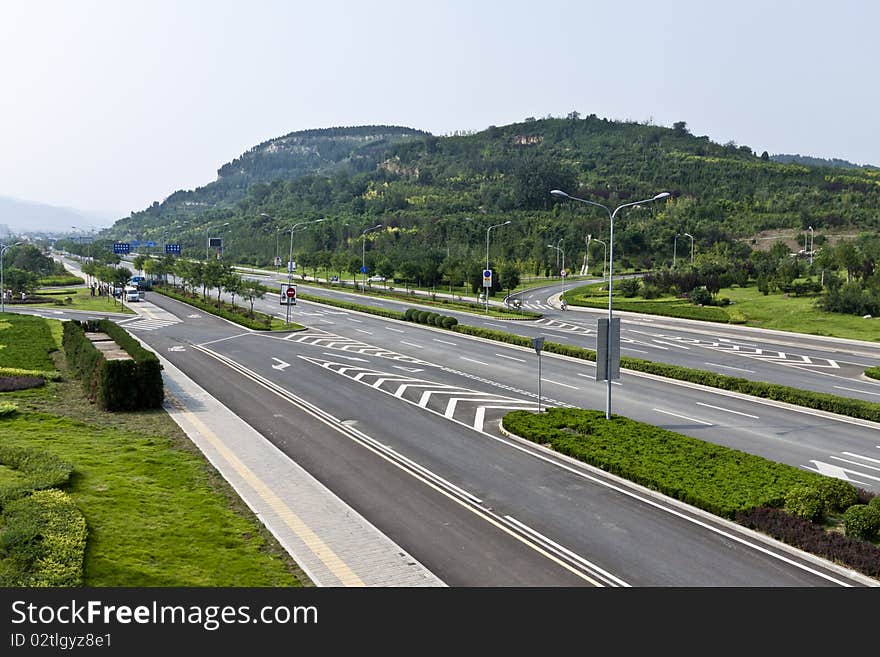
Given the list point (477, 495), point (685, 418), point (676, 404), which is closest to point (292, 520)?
point (477, 495)

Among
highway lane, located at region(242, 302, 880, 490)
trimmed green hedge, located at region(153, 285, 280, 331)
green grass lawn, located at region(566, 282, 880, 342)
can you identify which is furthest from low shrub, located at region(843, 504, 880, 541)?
trimmed green hedge, located at region(153, 285, 280, 331)

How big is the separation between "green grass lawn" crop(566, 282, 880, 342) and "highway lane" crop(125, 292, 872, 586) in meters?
29.4

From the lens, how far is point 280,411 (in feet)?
78.7


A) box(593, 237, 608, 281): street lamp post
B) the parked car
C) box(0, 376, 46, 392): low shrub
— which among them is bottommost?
box(0, 376, 46, 392): low shrub

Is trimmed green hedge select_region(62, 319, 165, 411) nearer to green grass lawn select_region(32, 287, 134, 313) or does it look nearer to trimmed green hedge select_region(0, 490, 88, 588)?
trimmed green hedge select_region(0, 490, 88, 588)

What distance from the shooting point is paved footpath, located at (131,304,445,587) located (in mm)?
11907

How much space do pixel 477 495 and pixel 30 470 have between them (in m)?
10.5

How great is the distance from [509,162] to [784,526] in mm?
182652

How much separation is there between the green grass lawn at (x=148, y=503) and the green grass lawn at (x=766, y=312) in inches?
1637

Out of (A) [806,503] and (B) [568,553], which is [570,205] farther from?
(B) [568,553]

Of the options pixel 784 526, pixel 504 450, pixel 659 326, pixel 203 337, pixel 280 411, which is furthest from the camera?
pixel 659 326
